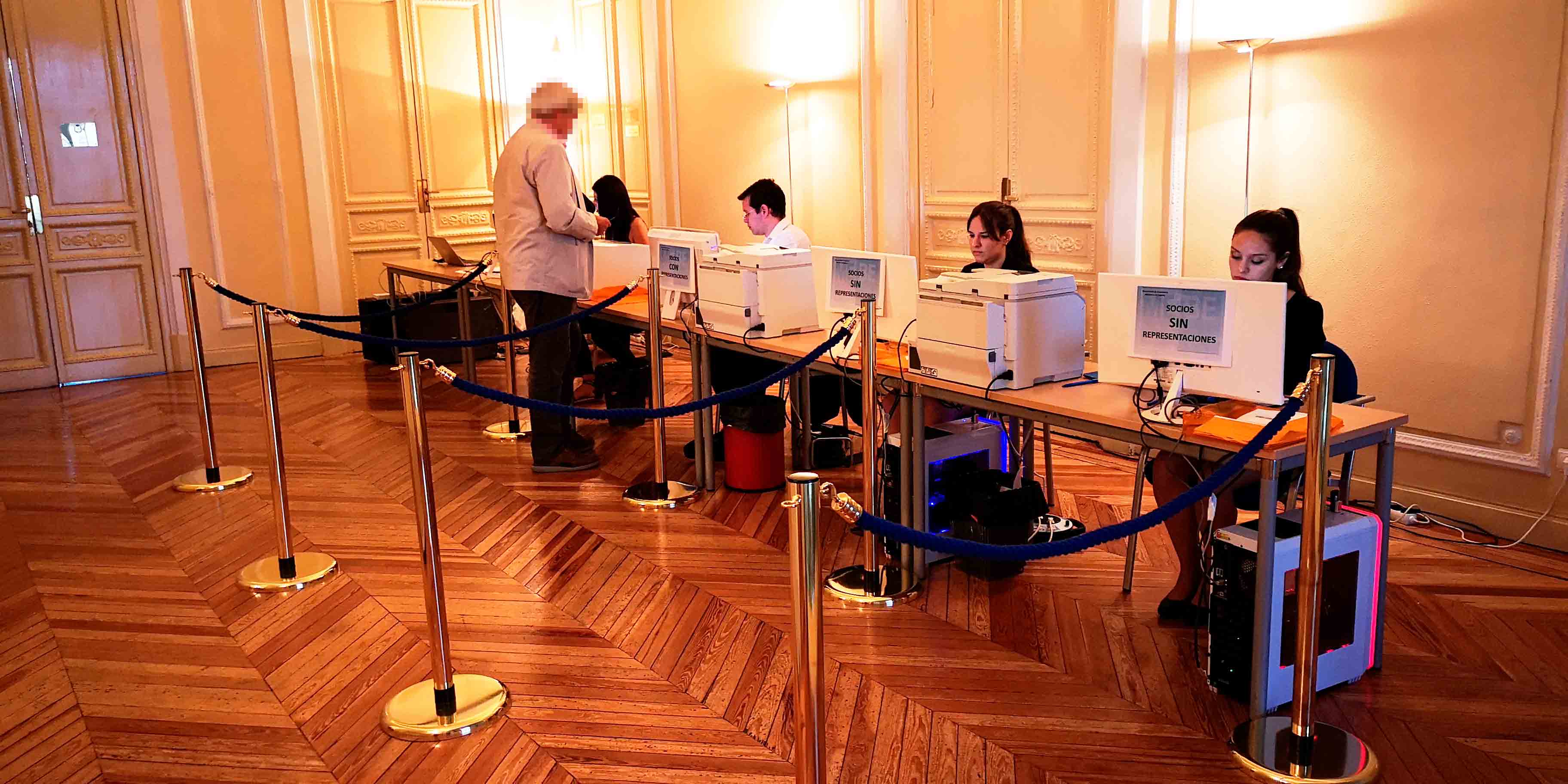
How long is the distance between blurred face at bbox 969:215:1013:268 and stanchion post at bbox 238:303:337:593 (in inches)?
96.7

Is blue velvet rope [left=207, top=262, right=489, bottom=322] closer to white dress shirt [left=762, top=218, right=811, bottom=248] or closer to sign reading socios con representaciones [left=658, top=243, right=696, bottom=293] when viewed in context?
sign reading socios con representaciones [left=658, top=243, right=696, bottom=293]

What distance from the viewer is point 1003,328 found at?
11.0 ft

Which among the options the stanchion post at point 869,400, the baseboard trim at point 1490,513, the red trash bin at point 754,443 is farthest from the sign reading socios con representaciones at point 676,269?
the baseboard trim at point 1490,513

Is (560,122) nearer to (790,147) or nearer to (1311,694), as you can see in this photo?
(790,147)

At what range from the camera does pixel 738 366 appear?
198 inches

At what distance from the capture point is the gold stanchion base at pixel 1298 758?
253cm

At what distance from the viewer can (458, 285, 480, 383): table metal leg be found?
6468 millimetres

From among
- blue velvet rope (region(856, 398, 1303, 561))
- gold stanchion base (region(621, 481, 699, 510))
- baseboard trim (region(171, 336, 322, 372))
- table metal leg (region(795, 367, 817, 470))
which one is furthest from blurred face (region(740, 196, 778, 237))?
baseboard trim (region(171, 336, 322, 372))

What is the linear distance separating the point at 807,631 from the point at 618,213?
467cm

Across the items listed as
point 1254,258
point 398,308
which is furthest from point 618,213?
point 1254,258

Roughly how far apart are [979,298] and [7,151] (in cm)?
676

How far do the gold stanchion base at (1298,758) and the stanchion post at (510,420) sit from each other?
A: 4.00 metres

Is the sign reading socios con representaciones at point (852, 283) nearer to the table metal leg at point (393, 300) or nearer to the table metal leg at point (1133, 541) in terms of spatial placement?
the table metal leg at point (1133, 541)

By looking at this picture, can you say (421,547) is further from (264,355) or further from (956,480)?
(956,480)
